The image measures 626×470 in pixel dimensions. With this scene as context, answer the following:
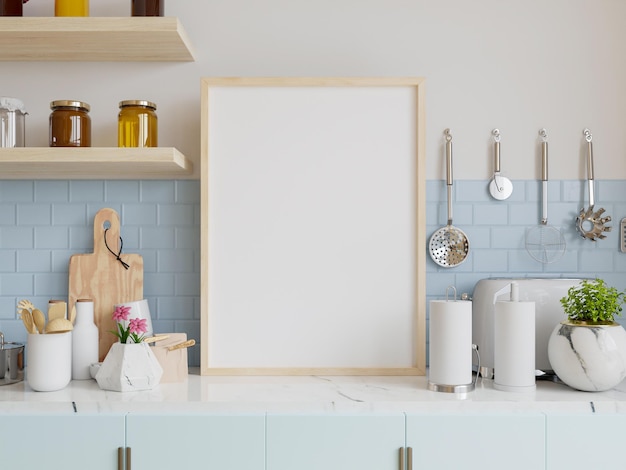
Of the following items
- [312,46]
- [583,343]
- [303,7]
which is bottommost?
[583,343]

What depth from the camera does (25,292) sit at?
88.3 inches

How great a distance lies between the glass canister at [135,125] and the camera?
203 centimetres

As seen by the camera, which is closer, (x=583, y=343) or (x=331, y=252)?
(x=583, y=343)

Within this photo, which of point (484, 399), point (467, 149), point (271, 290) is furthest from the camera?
point (467, 149)

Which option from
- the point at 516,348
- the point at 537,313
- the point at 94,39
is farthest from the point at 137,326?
the point at 537,313

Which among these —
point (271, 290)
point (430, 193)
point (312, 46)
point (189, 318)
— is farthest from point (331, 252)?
point (312, 46)

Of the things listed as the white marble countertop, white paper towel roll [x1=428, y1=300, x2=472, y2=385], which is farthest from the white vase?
white paper towel roll [x1=428, y1=300, x2=472, y2=385]

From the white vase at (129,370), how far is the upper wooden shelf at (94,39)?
0.96m

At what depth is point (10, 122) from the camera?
2051 millimetres

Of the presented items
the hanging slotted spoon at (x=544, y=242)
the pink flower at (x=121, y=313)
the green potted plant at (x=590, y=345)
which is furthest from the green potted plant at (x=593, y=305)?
the pink flower at (x=121, y=313)

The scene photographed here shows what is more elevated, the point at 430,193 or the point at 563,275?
the point at 430,193

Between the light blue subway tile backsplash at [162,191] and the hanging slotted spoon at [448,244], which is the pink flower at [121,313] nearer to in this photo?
the light blue subway tile backsplash at [162,191]

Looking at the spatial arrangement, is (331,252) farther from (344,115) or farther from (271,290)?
(344,115)

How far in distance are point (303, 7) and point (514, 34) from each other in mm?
748
